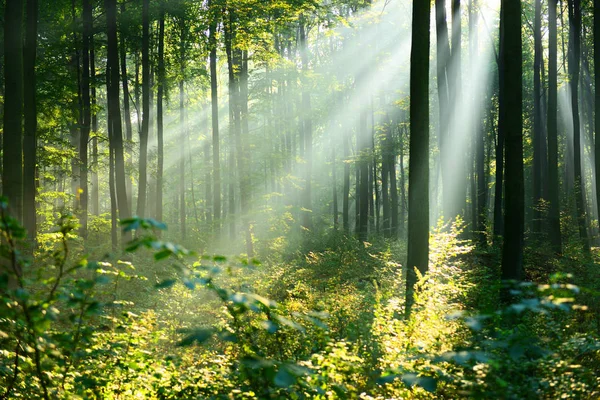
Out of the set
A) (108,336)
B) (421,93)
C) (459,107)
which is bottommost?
(108,336)

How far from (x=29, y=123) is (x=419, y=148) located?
384 inches

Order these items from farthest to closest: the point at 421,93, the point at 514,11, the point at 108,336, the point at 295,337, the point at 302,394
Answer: the point at 514,11, the point at 421,93, the point at 295,337, the point at 108,336, the point at 302,394

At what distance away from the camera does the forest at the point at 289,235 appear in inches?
113

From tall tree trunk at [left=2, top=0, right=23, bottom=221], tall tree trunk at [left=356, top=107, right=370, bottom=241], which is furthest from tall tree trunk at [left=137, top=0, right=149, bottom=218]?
tall tree trunk at [left=356, top=107, right=370, bottom=241]

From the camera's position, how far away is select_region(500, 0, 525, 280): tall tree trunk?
28.5 ft

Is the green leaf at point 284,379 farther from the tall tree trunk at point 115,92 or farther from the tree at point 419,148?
the tall tree trunk at point 115,92

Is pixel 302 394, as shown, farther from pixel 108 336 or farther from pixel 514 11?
pixel 514 11

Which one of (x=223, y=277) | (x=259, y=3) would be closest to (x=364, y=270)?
(x=223, y=277)

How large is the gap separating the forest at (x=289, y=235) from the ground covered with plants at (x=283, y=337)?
4cm

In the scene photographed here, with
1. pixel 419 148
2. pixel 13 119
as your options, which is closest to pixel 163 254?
pixel 419 148

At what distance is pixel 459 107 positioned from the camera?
1762cm

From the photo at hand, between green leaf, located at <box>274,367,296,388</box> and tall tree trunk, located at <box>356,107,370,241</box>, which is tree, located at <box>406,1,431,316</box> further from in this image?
tall tree trunk, located at <box>356,107,370,241</box>

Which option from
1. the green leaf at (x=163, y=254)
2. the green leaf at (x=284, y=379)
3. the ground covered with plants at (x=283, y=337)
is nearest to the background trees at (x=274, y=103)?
the ground covered with plants at (x=283, y=337)

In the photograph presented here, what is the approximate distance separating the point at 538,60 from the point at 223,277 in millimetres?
15888
